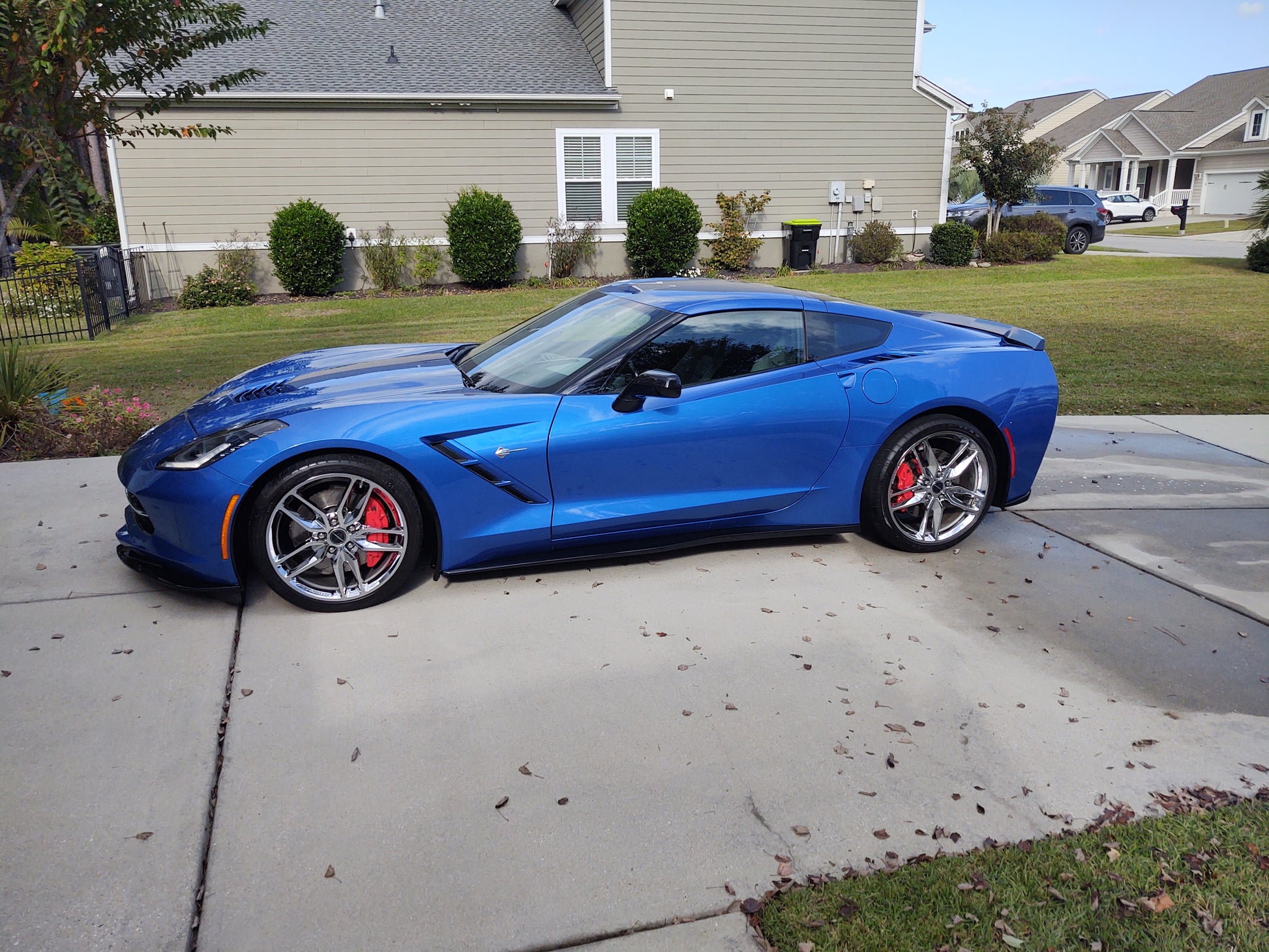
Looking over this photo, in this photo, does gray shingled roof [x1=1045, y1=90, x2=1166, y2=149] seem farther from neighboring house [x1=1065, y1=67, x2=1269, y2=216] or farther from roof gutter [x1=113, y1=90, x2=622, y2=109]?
roof gutter [x1=113, y1=90, x2=622, y2=109]

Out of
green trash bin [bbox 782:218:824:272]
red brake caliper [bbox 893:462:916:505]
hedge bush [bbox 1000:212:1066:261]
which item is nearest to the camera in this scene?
red brake caliper [bbox 893:462:916:505]

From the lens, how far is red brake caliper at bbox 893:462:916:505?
16.2 ft

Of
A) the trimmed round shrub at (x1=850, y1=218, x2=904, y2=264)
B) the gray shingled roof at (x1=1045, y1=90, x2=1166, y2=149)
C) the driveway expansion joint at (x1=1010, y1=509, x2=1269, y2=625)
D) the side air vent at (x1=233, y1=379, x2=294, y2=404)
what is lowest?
the driveway expansion joint at (x1=1010, y1=509, x2=1269, y2=625)

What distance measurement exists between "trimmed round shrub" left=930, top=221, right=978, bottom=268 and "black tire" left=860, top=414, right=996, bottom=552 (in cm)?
1578

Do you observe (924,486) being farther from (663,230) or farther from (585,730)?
(663,230)

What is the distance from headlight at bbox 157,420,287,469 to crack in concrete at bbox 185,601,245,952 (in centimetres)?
68

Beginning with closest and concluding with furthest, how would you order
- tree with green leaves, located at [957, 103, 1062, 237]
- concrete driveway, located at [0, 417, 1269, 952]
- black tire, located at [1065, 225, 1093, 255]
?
concrete driveway, located at [0, 417, 1269, 952] < tree with green leaves, located at [957, 103, 1062, 237] < black tire, located at [1065, 225, 1093, 255]

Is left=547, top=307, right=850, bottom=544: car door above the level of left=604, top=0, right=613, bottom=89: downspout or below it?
below

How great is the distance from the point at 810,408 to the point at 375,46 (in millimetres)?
16524

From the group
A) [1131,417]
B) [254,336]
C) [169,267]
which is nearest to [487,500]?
[1131,417]

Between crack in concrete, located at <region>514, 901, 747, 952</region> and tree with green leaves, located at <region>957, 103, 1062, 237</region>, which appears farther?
tree with green leaves, located at <region>957, 103, 1062, 237</region>

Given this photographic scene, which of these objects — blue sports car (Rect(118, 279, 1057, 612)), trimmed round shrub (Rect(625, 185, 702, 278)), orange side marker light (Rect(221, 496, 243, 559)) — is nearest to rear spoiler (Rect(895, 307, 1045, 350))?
blue sports car (Rect(118, 279, 1057, 612))

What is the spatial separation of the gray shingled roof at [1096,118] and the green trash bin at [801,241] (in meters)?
39.5

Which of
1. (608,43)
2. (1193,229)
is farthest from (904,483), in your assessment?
(1193,229)
